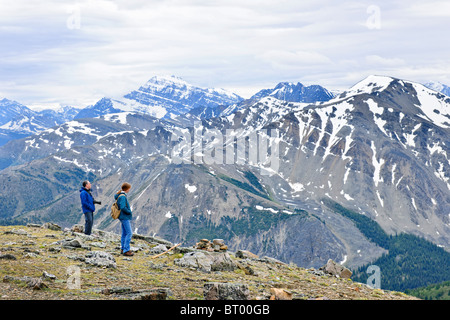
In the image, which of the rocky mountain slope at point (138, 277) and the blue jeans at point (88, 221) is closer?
the rocky mountain slope at point (138, 277)

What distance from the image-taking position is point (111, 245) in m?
30.3

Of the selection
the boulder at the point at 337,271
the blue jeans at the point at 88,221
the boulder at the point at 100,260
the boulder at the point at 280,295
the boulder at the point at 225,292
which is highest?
the boulder at the point at 225,292

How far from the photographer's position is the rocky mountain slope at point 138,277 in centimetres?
1655

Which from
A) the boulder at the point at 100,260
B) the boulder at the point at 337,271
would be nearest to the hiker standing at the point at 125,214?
the boulder at the point at 100,260

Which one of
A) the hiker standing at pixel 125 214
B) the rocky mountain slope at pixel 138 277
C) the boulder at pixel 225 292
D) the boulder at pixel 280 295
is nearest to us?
the boulder at pixel 225 292

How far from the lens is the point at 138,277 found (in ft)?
66.9

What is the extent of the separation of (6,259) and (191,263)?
9.72 meters

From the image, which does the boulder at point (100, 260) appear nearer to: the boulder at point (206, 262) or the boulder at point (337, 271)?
the boulder at point (206, 262)

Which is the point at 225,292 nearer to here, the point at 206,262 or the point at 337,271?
the point at 206,262

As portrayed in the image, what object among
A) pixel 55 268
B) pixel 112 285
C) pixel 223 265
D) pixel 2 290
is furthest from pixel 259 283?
pixel 2 290

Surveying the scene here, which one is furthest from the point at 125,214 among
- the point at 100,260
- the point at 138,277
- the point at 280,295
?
the point at 280,295

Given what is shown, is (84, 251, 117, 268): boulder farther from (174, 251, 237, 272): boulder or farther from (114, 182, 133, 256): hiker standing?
(174, 251, 237, 272): boulder
